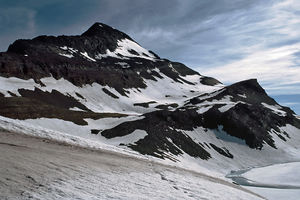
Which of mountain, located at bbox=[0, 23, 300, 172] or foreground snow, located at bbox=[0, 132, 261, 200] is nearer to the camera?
foreground snow, located at bbox=[0, 132, 261, 200]

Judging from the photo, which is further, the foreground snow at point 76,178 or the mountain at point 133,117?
the mountain at point 133,117

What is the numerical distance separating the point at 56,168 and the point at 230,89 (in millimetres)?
176949

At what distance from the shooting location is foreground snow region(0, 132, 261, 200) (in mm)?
12795

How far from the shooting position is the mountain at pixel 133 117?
6969cm

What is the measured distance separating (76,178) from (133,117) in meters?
75.1

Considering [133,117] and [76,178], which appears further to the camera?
[133,117]

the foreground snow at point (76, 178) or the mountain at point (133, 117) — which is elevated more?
the mountain at point (133, 117)

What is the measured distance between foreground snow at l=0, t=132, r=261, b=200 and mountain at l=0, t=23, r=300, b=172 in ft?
26.2

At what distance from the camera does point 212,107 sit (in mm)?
123875

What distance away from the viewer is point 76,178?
50.2 ft

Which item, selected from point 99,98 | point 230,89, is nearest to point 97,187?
point 99,98

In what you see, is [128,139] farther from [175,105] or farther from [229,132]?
[175,105]

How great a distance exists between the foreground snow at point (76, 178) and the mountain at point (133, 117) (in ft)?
26.2

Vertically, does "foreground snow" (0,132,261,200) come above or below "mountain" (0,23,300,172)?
below
